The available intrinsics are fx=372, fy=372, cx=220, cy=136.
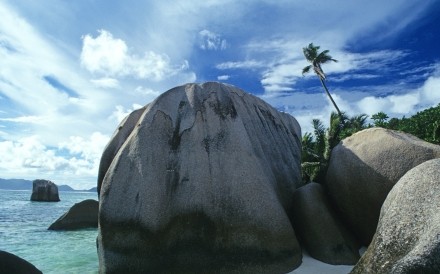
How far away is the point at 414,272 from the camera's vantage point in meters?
4.17

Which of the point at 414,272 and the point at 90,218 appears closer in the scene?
the point at 414,272

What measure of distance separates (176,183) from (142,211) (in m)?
0.88

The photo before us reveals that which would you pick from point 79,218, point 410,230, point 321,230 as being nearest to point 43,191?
point 79,218

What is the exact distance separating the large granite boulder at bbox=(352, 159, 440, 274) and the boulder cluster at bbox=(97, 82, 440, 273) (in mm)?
1626

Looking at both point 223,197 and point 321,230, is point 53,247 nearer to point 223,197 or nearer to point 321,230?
point 223,197

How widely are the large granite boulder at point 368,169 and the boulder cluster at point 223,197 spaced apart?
2 cm

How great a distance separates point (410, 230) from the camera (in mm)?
4605

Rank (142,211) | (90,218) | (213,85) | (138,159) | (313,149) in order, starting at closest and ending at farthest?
1. (142,211)
2. (138,159)
3. (213,85)
4. (90,218)
5. (313,149)

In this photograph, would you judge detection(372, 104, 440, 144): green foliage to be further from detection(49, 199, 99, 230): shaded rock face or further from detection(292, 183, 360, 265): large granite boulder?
detection(49, 199, 99, 230): shaded rock face

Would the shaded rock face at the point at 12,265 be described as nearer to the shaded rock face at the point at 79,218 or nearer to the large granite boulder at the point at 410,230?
the large granite boulder at the point at 410,230

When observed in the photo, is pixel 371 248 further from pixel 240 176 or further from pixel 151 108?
pixel 151 108

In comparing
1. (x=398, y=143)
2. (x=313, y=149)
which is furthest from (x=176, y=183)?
(x=313, y=149)

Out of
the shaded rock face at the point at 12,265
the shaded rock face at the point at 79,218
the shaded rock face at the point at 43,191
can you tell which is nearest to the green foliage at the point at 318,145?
the shaded rock face at the point at 79,218

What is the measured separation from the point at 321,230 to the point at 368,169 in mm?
1692
